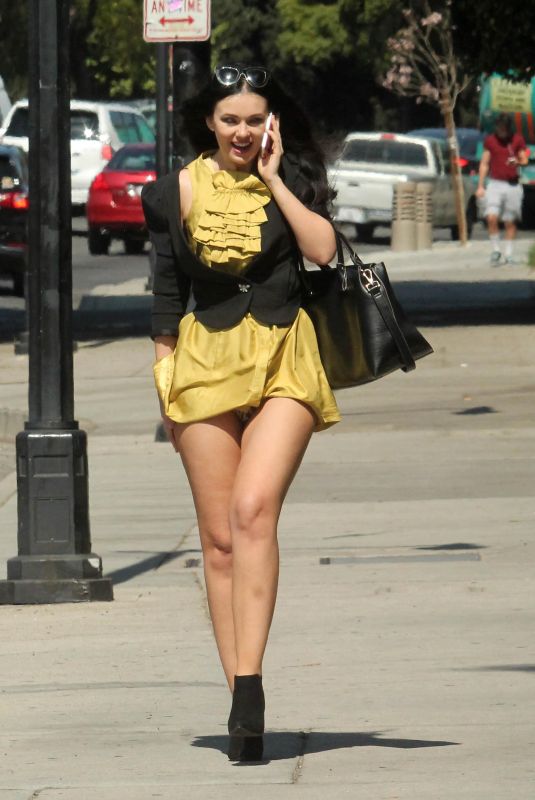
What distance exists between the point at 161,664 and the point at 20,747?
1129 millimetres

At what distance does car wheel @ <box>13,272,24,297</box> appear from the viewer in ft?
81.7

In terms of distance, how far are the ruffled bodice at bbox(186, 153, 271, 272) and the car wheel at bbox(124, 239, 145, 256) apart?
2774 cm

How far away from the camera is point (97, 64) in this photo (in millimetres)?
76500

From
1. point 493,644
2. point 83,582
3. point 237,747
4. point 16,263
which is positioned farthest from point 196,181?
point 16,263

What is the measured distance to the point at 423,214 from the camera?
107ft

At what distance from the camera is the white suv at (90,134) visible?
36.8 meters

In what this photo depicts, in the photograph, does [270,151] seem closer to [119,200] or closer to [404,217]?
[119,200]

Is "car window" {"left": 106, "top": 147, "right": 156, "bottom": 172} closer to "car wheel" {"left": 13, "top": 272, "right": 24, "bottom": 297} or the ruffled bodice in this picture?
"car wheel" {"left": 13, "top": 272, "right": 24, "bottom": 297}

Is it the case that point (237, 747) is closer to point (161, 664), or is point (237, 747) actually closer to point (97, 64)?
point (161, 664)

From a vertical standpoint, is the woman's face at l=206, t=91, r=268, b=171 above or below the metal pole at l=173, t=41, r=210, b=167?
above

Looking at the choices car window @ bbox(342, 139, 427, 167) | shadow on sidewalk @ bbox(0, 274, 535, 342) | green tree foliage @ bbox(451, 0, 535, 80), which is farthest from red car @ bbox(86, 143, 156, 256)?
green tree foliage @ bbox(451, 0, 535, 80)

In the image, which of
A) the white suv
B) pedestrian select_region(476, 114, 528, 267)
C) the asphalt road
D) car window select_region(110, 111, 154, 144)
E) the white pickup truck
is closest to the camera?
the asphalt road

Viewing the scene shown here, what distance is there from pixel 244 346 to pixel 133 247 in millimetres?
28270

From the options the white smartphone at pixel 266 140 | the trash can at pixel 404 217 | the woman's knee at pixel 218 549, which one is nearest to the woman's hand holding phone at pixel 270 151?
the white smartphone at pixel 266 140
